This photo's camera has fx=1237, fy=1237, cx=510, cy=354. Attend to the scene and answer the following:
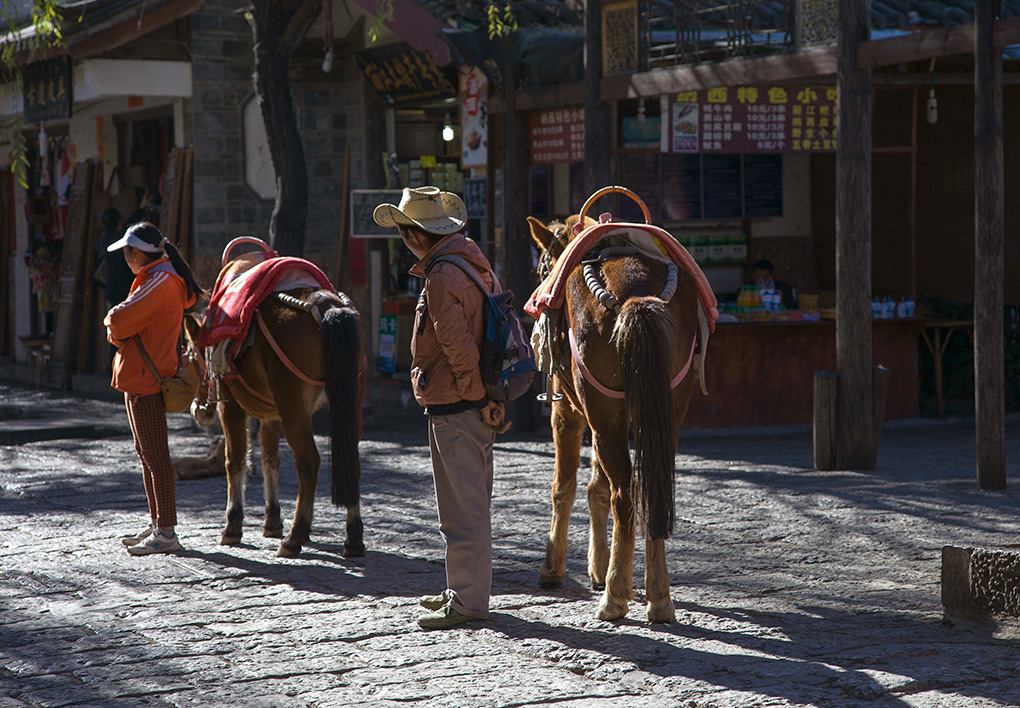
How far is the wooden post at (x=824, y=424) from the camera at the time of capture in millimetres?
9188

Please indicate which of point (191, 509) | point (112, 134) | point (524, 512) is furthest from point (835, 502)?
point (112, 134)

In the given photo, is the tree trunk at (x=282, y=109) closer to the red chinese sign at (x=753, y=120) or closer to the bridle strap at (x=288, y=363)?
the red chinese sign at (x=753, y=120)

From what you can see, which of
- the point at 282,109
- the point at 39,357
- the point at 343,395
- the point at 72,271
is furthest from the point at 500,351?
the point at 39,357

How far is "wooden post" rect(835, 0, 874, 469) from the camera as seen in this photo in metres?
8.89

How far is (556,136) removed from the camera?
1171cm

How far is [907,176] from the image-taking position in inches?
508

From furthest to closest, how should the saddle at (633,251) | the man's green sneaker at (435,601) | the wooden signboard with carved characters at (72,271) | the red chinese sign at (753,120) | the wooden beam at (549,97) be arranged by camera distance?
1. the wooden signboard with carved characters at (72,271)
2. the wooden beam at (549,97)
3. the red chinese sign at (753,120)
4. the saddle at (633,251)
5. the man's green sneaker at (435,601)

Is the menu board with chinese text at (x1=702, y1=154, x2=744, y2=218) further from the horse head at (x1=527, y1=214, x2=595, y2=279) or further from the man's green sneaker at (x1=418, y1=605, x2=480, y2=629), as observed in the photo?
the man's green sneaker at (x1=418, y1=605, x2=480, y2=629)

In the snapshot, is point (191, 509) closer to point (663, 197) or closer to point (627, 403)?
point (627, 403)

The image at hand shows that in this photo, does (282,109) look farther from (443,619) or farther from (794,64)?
(443,619)

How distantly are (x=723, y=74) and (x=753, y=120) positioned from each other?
4.77 ft

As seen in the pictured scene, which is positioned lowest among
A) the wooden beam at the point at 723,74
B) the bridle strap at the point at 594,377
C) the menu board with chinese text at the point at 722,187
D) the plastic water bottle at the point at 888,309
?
the bridle strap at the point at 594,377

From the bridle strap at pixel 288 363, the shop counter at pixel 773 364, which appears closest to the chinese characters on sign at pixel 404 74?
the shop counter at pixel 773 364

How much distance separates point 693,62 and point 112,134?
8723mm
